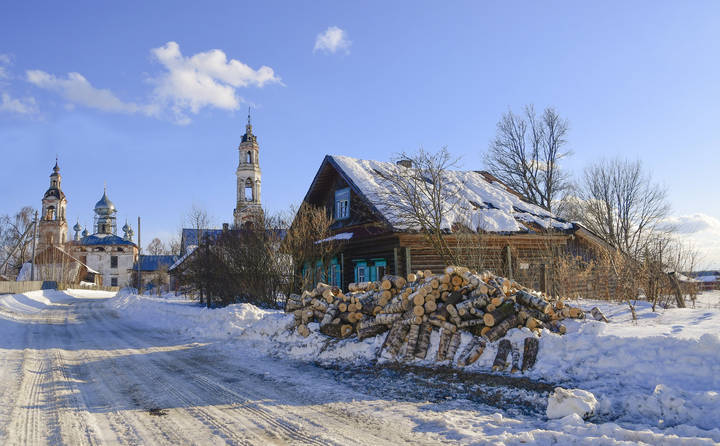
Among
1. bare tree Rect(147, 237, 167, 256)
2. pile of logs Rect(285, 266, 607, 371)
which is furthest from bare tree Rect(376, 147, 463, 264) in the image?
bare tree Rect(147, 237, 167, 256)

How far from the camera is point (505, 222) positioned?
1845cm

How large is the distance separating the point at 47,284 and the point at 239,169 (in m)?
23.4

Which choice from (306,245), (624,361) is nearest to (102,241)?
(306,245)

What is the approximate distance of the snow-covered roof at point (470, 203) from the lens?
17406 millimetres

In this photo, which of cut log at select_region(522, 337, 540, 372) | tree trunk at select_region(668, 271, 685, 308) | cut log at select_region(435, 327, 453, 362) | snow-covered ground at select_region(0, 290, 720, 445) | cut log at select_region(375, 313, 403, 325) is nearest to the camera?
snow-covered ground at select_region(0, 290, 720, 445)

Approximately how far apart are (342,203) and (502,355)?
1415cm

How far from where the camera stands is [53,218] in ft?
261

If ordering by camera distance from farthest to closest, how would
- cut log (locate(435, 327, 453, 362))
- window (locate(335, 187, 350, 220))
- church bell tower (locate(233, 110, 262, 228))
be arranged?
church bell tower (locate(233, 110, 262, 228)) < window (locate(335, 187, 350, 220)) < cut log (locate(435, 327, 453, 362))

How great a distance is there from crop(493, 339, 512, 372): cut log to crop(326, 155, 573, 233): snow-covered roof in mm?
8557

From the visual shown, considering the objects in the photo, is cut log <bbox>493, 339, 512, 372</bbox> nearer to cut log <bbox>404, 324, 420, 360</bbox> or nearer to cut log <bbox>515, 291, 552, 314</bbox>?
cut log <bbox>515, 291, 552, 314</bbox>

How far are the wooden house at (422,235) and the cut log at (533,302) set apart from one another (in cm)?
609

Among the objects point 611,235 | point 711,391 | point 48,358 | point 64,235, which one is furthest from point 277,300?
point 64,235

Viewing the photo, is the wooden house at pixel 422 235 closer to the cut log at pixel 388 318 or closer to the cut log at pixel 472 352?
the cut log at pixel 388 318

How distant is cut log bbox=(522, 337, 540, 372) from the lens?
282 inches
